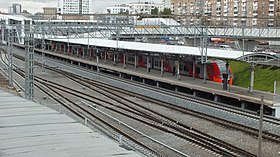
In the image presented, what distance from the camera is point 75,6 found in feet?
465

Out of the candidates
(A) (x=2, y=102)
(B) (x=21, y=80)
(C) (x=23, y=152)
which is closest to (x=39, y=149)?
(C) (x=23, y=152)

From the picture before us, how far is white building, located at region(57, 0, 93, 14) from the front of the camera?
13725 centimetres

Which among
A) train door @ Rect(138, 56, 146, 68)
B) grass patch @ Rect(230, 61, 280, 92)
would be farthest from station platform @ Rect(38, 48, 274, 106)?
grass patch @ Rect(230, 61, 280, 92)

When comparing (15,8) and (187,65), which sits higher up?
(15,8)

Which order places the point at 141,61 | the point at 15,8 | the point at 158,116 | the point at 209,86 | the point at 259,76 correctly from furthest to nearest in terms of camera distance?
the point at 15,8 → the point at 141,61 → the point at 259,76 → the point at 209,86 → the point at 158,116

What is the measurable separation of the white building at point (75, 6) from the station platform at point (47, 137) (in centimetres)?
12823

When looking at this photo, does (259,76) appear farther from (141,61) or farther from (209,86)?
(141,61)

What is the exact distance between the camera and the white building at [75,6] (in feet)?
450

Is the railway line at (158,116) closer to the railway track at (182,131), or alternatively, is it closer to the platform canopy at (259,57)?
the railway track at (182,131)

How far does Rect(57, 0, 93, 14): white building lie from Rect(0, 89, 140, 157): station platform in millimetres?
128229

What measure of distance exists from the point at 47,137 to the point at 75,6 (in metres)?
137

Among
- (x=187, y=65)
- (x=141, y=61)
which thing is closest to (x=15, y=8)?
(x=141, y=61)

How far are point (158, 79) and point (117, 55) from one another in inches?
534

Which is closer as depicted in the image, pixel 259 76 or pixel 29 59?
pixel 29 59
